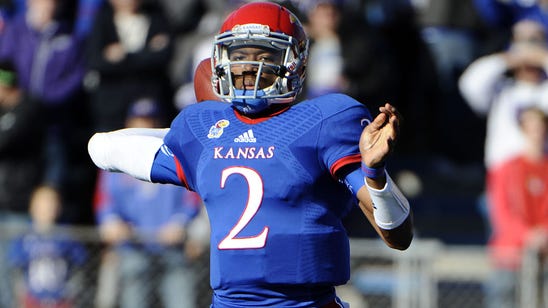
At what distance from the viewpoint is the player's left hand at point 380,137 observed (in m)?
3.59

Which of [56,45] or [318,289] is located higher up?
[318,289]

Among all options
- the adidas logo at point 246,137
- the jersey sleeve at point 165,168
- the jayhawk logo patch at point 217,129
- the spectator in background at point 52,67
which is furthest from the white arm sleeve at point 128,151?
the spectator in background at point 52,67

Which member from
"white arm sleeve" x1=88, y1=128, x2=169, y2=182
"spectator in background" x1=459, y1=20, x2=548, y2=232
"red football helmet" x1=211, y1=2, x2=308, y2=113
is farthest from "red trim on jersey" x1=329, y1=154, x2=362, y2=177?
"spectator in background" x1=459, y1=20, x2=548, y2=232

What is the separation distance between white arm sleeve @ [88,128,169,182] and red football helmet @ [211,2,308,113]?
1.26 ft

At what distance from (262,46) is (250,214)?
23.4 inches

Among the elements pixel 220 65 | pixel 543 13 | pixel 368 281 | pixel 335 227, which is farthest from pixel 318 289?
pixel 543 13

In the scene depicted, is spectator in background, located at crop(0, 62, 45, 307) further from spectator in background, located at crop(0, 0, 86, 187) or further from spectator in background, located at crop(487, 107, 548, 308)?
spectator in background, located at crop(487, 107, 548, 308)

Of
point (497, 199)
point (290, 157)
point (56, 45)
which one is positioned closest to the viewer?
point (290, 157)

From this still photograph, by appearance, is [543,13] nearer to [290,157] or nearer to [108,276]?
[108,276]

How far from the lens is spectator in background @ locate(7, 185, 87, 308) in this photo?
8164 millimetres

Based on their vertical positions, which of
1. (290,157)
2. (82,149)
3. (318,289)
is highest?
(290,157)

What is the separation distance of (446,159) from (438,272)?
1.49 metres

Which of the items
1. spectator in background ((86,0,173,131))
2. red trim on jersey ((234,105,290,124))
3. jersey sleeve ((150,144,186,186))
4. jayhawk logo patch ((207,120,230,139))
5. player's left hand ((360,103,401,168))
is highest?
player's left hand ((360,103,401,168))

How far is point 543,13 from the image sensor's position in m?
8.68
